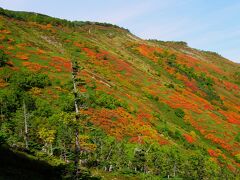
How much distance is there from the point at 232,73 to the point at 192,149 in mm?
109685

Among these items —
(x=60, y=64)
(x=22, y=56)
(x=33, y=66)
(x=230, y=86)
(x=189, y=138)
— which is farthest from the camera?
(x=230, y=86)

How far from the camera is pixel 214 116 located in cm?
9644

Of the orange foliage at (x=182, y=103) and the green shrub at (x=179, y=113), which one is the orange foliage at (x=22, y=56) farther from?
the green shrub at (x=179, y=113)

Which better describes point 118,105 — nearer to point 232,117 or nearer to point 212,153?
point 212,153

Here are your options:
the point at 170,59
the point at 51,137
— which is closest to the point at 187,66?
the point at 170,59

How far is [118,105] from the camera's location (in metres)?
79.2

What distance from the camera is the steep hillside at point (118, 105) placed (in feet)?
167

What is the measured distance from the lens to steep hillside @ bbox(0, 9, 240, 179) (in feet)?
167

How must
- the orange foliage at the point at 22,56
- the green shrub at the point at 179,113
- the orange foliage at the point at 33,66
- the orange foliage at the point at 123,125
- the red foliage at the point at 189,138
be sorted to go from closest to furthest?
1. the orange foliage at the point at 123,125
2. the red foliage at the point at 189,138
3. the orange foliage at the point at 33,66
4. the orange foliage at the point at 22,56
5. the green shrub at the point at 179,113

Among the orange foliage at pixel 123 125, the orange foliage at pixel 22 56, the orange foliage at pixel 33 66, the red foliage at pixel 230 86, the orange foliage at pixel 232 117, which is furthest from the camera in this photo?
the red foliage at pixel 230 86

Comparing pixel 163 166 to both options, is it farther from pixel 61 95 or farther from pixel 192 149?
pixel 61 95

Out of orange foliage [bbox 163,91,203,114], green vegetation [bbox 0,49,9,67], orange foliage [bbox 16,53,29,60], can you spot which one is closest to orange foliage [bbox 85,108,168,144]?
orange foliage [bbox 163,91,203,114]

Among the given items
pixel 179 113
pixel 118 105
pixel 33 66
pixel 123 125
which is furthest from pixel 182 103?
pixel 33 66

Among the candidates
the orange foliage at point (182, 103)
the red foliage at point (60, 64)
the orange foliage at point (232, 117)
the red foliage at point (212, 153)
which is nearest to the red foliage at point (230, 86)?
the orange foliage at point (232, 117)
